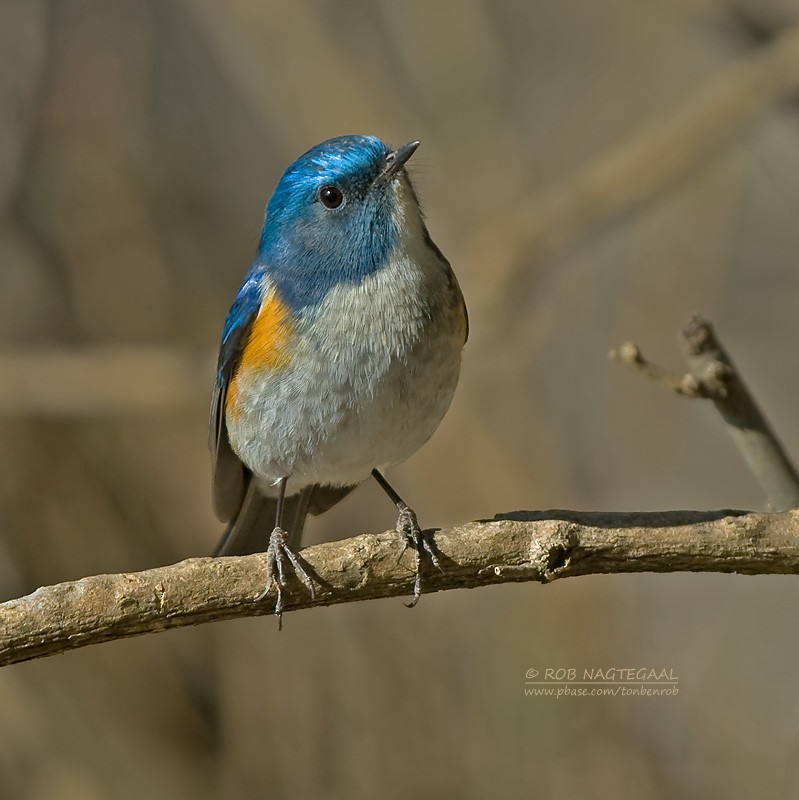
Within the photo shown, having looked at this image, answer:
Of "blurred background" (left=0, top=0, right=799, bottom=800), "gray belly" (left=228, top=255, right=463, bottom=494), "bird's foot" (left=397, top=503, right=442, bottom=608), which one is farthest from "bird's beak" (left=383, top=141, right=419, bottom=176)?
"blurred background" (left=0, top=0, right=799, bottom=800)

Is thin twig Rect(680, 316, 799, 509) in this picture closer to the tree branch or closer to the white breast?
the tree branch

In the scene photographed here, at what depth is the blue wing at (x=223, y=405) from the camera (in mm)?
4215

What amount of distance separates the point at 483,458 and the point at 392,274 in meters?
2.51

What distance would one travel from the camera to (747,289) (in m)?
6.96

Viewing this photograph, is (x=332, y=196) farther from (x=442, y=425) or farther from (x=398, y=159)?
(x=442, y=425)

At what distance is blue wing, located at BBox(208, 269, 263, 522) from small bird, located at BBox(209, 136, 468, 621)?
0.01 meters

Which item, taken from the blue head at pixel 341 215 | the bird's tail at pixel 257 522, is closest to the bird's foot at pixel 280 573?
the blue head at pixel 341 215

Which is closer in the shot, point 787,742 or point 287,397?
point 287,397

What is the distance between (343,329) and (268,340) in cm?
30

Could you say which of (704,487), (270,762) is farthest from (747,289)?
(270,762)

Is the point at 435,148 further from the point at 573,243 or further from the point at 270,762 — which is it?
the point at 270,762

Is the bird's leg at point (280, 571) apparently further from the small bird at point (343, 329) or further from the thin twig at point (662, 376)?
the thin twig at point (662, 376)

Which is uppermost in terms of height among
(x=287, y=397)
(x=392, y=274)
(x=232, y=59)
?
(x=232, y=59)

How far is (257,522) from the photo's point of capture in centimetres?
479
